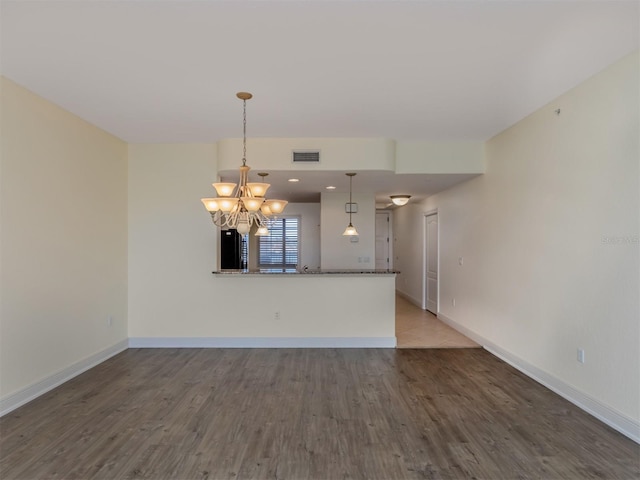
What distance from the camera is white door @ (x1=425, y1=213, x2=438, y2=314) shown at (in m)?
6.72

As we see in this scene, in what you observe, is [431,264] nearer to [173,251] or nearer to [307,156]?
[307,156]

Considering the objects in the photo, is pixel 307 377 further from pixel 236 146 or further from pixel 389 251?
pixel 389 251

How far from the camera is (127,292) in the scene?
467 centimetres

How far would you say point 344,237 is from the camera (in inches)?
262

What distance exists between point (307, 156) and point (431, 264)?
12.6 feet

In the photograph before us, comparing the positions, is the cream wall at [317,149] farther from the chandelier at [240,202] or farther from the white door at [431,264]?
the white door at [431,264]

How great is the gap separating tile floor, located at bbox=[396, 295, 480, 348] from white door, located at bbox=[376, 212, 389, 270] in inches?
107

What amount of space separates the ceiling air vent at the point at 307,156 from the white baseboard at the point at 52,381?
3306mm

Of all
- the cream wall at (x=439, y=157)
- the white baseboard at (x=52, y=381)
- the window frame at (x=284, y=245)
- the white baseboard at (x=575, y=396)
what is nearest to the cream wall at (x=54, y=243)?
the white baseboard at (x=52, y=381)

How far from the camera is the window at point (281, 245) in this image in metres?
8.80

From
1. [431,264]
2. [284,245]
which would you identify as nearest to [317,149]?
[431,264]

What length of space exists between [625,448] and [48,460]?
12.8 ft

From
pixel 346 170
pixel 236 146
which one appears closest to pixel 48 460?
pixel 236 146

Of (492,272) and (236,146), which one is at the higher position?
(236,146)
